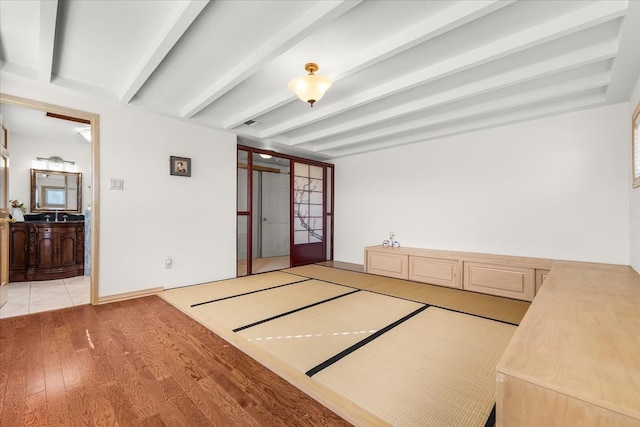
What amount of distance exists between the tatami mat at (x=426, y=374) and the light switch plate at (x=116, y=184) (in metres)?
3.15

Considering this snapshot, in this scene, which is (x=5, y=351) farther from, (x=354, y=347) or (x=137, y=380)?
(x=354, y=347)

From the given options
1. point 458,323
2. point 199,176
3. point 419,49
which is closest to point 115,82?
point 199,176

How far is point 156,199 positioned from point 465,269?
4194mm

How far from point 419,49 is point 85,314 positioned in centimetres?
402

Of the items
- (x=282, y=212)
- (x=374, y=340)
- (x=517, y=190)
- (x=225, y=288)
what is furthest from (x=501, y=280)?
(x=282, y=212)

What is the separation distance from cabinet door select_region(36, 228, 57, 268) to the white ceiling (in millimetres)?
2710

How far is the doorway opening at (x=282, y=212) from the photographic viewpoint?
538 centimetres

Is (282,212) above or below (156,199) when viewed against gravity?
below

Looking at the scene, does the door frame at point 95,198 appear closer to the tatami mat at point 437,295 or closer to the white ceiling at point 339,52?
the white ceiling at point 339,52

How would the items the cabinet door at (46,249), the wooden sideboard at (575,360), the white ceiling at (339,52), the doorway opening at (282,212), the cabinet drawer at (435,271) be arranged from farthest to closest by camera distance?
the doorway opening at (282,212) → the cabinet door at (46,249) → the cabinet drawer at (435,271) → the white ceiling at (339,52) → the wooden sideboard at (575,360)

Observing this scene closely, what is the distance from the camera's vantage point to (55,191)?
16.2 feet

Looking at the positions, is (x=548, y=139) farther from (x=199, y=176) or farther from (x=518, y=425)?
(x=199, y=176)

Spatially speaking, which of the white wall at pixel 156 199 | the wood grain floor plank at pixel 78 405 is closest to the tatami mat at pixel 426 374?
the wood grain floor plank at pixel 78 405

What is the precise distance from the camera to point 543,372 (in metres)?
0.90
